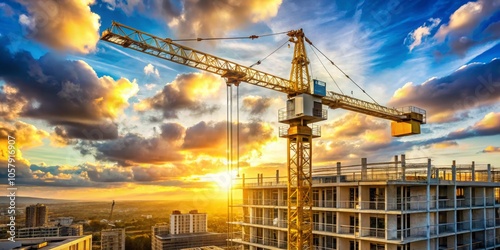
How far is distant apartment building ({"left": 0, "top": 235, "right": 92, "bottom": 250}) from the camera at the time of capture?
2875cm

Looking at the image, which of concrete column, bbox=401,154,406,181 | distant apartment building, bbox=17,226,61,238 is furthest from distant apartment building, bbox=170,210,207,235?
concrete column, bbox=401,154,406,181

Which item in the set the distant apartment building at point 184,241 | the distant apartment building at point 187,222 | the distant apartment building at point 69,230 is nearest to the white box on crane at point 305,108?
the distant apartment building at point 69,230

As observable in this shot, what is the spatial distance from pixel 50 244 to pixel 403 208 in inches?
1153

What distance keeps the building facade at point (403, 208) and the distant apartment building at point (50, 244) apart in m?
18.6

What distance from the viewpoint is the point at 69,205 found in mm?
123812

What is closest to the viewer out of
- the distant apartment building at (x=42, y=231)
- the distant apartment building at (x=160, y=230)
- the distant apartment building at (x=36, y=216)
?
the distant apartment building at (x=42, y=231)

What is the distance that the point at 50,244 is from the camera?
3114 centimetres

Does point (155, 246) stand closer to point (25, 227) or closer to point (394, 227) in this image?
point (25, 227)

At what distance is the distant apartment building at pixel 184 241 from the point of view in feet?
315

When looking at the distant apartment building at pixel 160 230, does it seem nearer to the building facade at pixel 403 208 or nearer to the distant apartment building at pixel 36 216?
the distant apartment building at pixel 36 216

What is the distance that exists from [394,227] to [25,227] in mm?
63306

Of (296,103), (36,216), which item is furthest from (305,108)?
(36,216)

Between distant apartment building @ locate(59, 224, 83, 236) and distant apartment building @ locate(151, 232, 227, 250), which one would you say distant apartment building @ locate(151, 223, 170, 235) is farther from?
distant apartment building @ locate(59, 224, 83, 236)

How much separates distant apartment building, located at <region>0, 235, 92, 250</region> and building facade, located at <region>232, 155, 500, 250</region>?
731 inches
